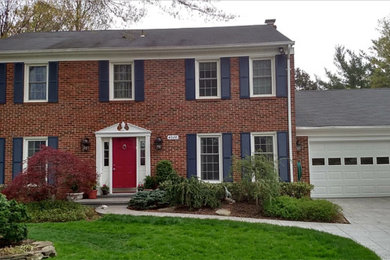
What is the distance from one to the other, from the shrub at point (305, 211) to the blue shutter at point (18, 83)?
9.23 m

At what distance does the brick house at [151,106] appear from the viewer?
1160 centimetres

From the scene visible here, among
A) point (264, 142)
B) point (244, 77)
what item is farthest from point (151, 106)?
point (264, 142)

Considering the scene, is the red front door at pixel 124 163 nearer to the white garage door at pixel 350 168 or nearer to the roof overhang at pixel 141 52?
the roof overhang at pixel 141 52

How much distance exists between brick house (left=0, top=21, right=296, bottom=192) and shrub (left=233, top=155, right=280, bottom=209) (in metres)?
1.93

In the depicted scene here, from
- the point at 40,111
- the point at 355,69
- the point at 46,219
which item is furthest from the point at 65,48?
the point at 355,69

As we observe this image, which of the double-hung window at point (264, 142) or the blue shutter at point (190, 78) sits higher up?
the blue shutter at point (190, 78)

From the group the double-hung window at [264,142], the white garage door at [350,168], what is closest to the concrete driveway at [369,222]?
the white garage door at [350,168]

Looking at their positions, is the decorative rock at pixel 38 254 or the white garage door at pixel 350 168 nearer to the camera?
the decorative rock at pixel 38 254

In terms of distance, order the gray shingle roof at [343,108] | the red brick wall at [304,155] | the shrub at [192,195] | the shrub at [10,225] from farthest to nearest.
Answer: the gray shingle roof at [343,108], the red brick wall at [304,155], the shrub at [192,195], the shrub at [10,225]

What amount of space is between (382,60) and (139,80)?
2480 centimetres

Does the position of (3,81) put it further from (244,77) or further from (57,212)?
(244,77)

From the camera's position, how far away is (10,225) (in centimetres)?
536

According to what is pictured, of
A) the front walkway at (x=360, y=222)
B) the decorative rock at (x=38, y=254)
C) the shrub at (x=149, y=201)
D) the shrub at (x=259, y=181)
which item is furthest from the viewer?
the shrub at (x=149, y=201)

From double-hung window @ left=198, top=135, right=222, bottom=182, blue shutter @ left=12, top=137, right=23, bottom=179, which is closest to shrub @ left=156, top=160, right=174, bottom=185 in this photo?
double-hung window @ left=198, top=135, right=222, bottom=182
